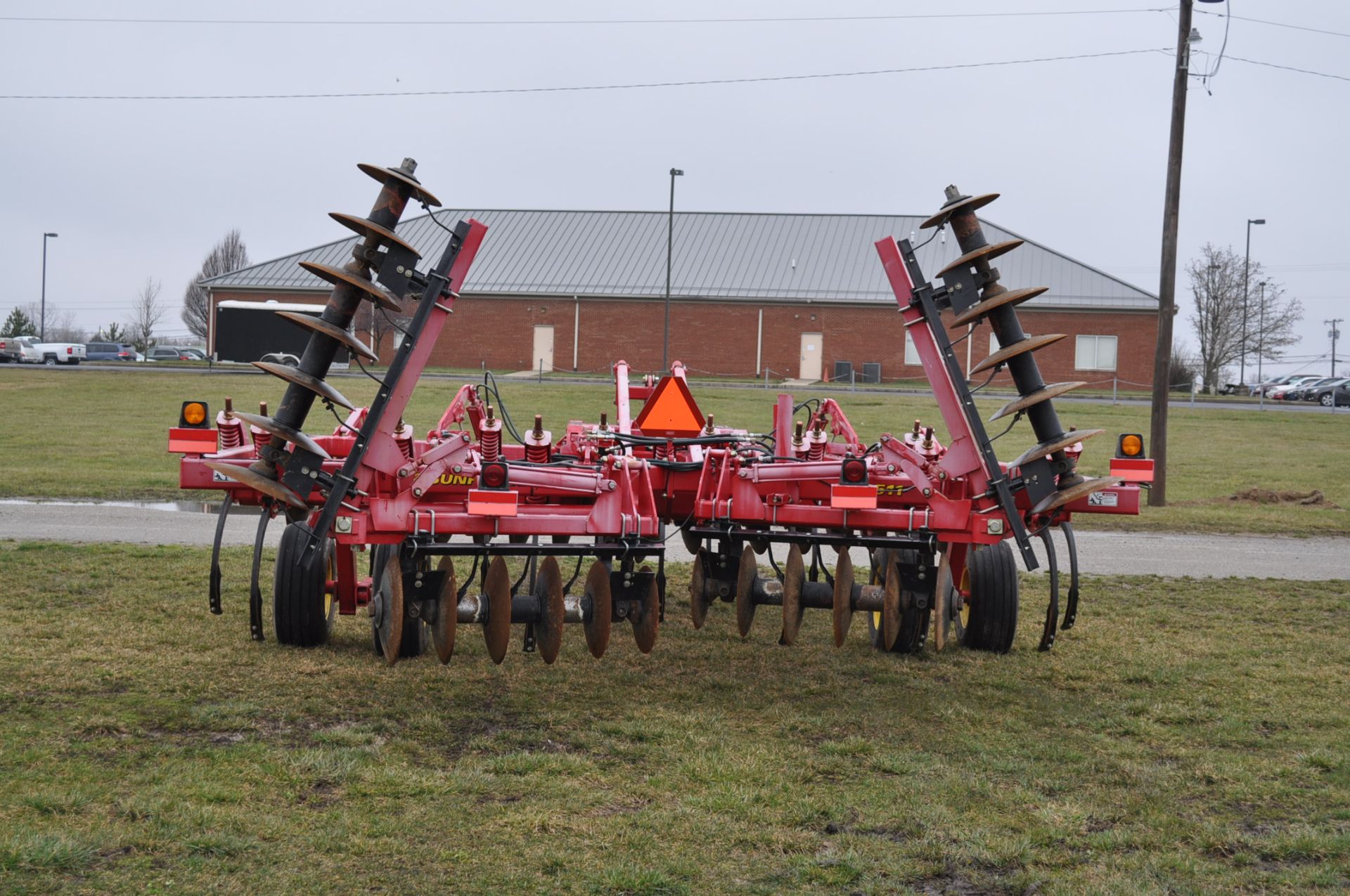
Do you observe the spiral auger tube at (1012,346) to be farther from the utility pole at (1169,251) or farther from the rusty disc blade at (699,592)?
the utility pole at (1169,251)

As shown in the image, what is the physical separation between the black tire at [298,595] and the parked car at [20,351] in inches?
2150

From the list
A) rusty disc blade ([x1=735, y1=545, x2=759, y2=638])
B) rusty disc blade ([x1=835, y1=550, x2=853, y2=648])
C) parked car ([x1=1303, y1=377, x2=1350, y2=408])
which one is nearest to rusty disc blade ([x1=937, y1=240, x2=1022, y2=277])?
rusty disc blade ([x1=835, y1=550, x2=853, y2=648])

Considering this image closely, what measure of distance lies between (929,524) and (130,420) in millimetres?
23913

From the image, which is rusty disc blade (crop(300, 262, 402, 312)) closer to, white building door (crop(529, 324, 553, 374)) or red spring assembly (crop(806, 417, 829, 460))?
red spring assembly (crop(806, 417, 829, 460))

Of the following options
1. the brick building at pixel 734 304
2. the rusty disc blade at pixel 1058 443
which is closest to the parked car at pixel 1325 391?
the brick building at pixel 734 304

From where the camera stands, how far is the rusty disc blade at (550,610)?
20.9 ft

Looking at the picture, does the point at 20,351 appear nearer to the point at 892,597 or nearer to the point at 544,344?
the point at 544,344

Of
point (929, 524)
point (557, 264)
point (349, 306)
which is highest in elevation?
point (557, 264)

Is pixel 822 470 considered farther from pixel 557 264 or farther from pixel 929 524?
pixel 557 264

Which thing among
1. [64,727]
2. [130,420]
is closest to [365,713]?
[64,727]

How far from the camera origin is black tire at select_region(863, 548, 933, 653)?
7.59 m

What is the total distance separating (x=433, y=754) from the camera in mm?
5484

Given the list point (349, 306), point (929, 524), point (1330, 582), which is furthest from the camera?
point (1330, 582)

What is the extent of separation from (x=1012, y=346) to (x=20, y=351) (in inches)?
2273
